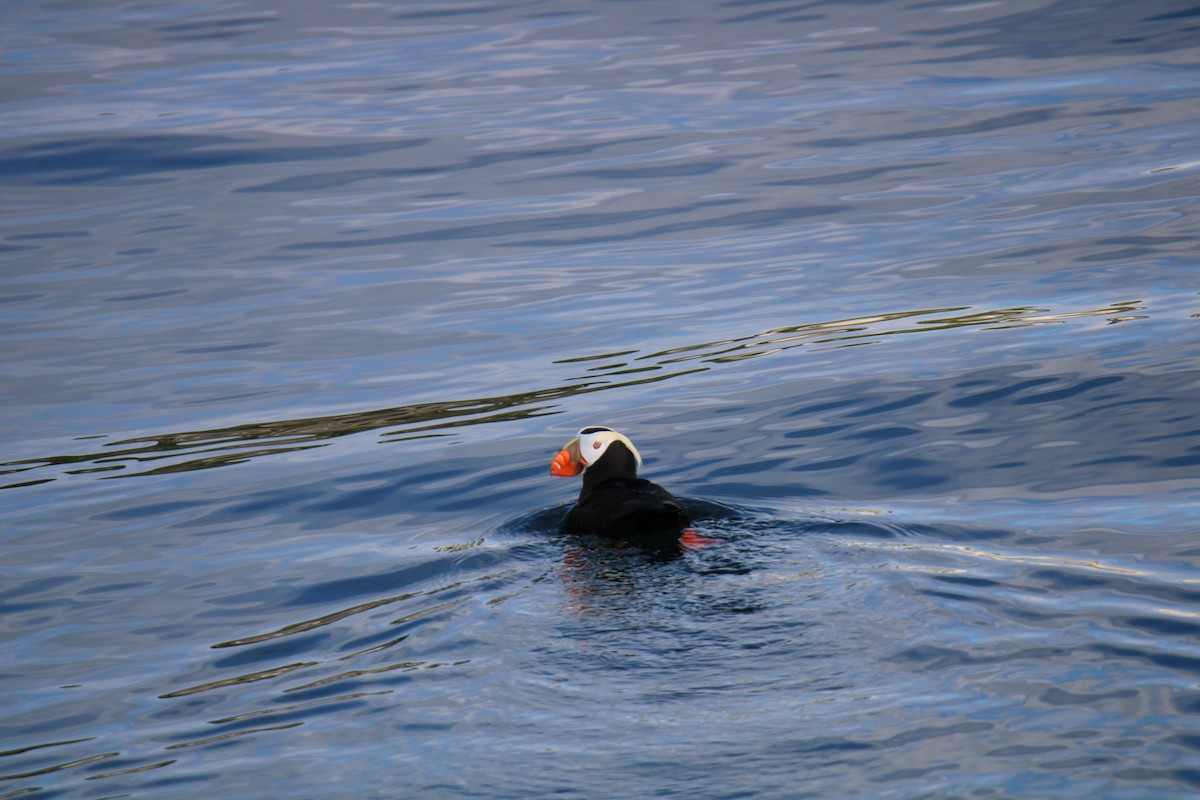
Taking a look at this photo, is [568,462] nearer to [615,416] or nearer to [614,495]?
[614,495]

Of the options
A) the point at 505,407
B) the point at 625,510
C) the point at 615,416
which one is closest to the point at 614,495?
the point at 625,510

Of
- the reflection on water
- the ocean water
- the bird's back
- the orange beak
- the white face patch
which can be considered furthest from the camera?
the reflection on water

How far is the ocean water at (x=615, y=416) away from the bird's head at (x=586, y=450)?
1.34 feet

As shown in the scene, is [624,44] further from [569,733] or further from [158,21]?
[569,733]

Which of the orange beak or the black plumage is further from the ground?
the orange beak

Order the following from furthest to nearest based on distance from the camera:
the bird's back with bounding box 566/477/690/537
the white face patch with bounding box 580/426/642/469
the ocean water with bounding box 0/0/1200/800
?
the white face patch with bounding box 580/426/642/469, the bird's back with bounding box 566/477/690/537, the ocean water with bounding box 0/0/1200/800

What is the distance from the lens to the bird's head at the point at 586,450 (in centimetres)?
728

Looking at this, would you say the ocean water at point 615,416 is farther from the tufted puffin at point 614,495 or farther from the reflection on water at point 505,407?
the tufted puffin at point 614,495

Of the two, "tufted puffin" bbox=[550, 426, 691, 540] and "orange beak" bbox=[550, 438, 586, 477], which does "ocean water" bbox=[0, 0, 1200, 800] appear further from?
"orange beak" bbox=[550, 438, 586, 477]

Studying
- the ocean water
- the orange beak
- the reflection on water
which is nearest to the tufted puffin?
the orange beak

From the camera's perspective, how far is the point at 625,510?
21.0 feet

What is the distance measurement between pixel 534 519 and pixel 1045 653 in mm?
3239

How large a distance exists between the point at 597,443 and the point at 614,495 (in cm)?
68

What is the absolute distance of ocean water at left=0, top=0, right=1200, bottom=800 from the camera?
439cm
